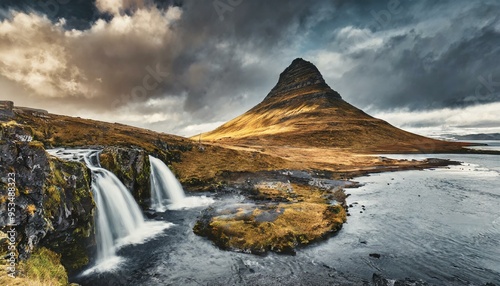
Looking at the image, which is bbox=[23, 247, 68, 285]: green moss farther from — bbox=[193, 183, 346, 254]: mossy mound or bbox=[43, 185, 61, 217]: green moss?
bbox=[193, 183, 346, 254]: mossy mound

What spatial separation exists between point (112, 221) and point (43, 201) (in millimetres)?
8895

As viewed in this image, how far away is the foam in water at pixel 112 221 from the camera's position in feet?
66.1

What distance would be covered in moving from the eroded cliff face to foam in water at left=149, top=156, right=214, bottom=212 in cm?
1397

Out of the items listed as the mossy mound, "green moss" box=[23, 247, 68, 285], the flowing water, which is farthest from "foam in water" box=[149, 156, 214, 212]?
"green moss" box=[23, 247, 68, 285]

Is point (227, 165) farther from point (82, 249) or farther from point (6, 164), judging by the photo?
point (6, 164)

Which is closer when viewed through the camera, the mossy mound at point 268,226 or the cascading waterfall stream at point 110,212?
the cascading waterfall stream at point 110,212

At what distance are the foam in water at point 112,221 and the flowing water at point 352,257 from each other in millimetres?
1129

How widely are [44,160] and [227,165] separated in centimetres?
4091

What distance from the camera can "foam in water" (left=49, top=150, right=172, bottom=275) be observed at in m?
20.1

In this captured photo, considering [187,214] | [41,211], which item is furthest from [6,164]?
[187,214]

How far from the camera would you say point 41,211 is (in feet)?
48.0

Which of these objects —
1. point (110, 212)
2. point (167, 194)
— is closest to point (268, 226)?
point (110, 212)

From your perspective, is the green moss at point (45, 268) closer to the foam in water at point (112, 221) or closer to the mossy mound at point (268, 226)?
the foam in water at point (112, 221)

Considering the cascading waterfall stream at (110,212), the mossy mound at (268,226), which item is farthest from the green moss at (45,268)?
the mossy mound at (268,226)
